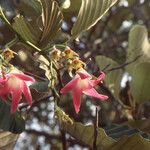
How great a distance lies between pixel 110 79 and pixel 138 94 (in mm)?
190

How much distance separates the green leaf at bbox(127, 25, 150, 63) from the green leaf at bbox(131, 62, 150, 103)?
0.12 m

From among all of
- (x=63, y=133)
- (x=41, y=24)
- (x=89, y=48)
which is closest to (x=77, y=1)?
(x=41, y=24)

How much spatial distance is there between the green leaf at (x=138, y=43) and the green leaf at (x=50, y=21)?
719 millimetres

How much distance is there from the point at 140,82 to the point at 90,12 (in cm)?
61

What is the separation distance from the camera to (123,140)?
1311mm

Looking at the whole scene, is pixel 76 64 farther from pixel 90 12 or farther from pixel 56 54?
pixel 90 12

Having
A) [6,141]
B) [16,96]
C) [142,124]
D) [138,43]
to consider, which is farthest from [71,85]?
[138,43]

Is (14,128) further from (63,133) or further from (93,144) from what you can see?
(93,144)

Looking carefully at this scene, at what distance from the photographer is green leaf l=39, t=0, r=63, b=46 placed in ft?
4.22

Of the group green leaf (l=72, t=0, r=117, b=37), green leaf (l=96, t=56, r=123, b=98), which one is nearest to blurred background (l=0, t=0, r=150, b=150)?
green leaf (l=96, t=56, r=123, b=98)

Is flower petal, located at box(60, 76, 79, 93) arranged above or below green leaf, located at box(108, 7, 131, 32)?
below

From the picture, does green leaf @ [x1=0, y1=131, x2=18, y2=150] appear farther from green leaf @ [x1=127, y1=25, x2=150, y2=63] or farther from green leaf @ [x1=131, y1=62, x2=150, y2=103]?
green leaf @ [x1=127, y1=25, x2=150, y2=63]

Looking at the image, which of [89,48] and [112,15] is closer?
[89,48]

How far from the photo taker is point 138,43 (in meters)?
2.01
